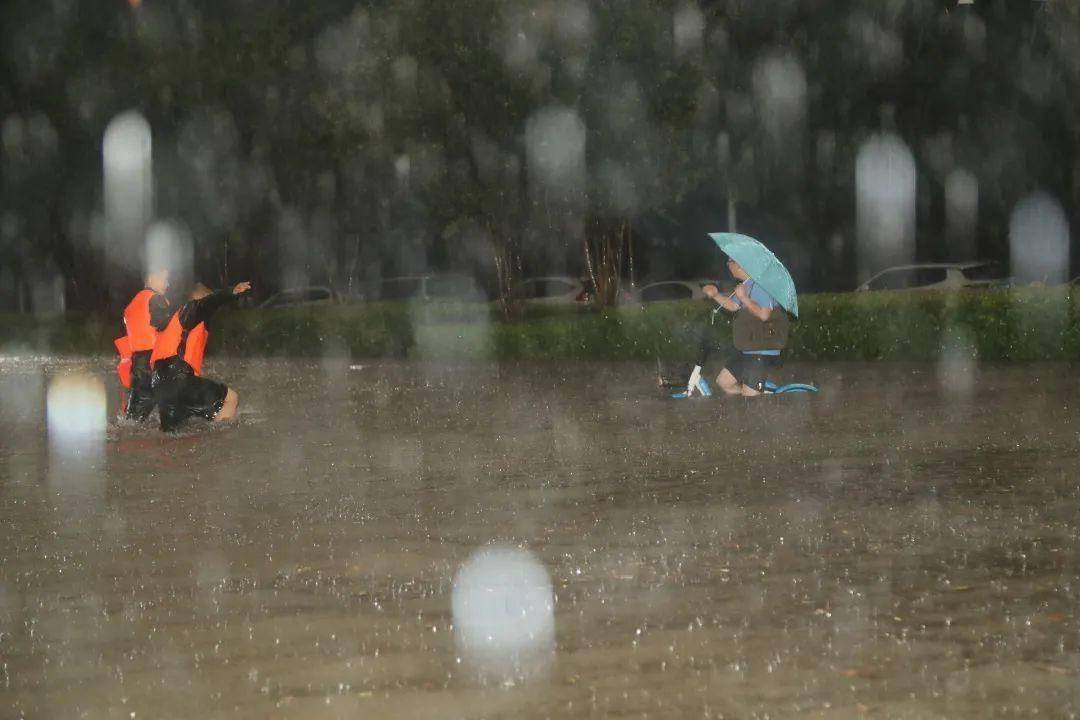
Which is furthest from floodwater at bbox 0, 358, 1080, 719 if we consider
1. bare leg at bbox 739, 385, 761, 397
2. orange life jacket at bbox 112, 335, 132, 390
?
bare leg at bbox 739, 385, 761, 397

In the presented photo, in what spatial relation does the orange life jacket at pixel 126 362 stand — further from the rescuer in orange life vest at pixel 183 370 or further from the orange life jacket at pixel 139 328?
the rescuer in orange life vest at pixel 183 370

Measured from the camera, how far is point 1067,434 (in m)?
14.4

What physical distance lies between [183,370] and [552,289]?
101 ft

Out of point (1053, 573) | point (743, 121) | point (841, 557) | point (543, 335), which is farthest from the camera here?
point (743, 121)

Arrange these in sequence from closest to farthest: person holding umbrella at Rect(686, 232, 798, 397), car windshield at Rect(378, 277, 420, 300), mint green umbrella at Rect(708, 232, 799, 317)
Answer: mint green umbrella at Rect(708, 232, 799, 317) < person holding umbrella at Rect(686, 232, 798, 397) < car windshield at Rect(378, 277, 420, 300)

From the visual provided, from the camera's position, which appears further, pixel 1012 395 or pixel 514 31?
pixel 514 31

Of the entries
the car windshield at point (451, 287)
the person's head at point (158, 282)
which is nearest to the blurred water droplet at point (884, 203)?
the car windshield at point (451, 287)

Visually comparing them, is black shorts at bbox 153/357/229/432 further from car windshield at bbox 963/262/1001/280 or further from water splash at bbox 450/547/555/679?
car windshield at bbox 963/262/1001/280

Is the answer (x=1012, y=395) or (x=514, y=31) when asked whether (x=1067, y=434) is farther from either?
(x=514, y=31)

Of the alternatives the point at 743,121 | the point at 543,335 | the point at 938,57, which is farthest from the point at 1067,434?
A: the point at 743,121

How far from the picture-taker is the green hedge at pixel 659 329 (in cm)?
2519

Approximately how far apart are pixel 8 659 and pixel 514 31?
2568 cm

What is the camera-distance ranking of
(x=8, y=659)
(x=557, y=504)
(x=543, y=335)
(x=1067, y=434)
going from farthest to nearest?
(x=543, y=335)
(x=1067, y=434)
(x=557, y=504)
(x=8, y=659)

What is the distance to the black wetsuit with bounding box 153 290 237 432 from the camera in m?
16.8
